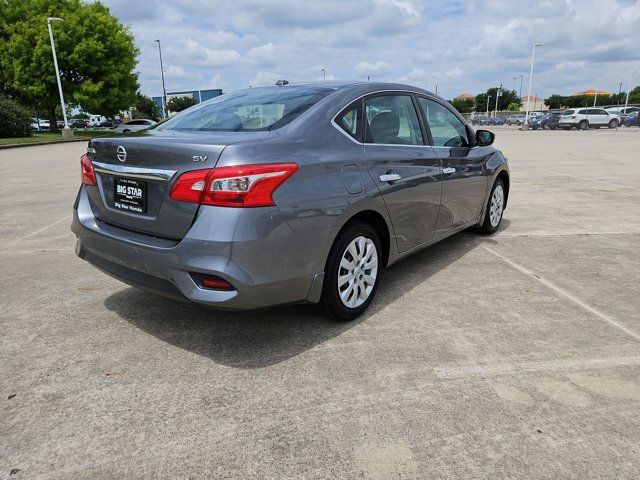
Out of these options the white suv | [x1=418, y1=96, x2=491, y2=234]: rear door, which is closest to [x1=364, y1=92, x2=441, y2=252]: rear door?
[x1=418, y1=96, x2=491, y2=234]: rear door

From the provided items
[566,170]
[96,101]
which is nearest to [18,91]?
[96,101]

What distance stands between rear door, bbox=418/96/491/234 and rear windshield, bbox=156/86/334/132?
1271mm

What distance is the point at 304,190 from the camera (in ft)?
9.14

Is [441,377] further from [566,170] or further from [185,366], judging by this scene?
[566,170]

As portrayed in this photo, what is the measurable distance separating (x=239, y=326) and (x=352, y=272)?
86 cm

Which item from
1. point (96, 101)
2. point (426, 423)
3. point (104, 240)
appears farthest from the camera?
point (96, 101)

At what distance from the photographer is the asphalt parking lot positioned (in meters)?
2.11

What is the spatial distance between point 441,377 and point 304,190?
1.30 meters

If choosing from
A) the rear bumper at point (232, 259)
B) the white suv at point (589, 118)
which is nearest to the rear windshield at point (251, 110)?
the rear bumper at point (232, 259)

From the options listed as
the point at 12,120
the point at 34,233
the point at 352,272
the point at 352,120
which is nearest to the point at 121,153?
the point at 352,120

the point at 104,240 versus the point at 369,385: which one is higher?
the point at 104,240

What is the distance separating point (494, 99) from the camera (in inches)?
4368

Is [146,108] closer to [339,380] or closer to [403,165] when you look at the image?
[403,165]

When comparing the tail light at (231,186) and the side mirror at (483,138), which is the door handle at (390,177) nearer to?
the tail light at (231,186)
